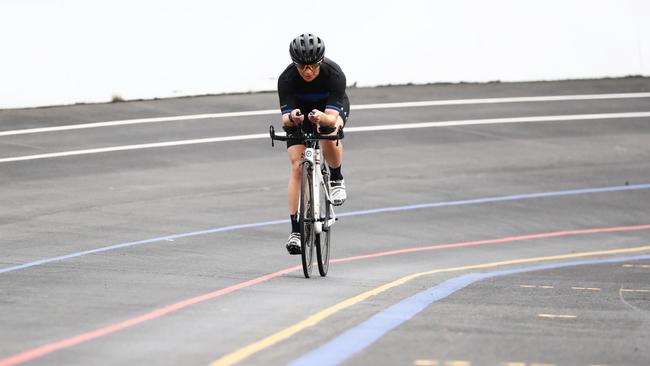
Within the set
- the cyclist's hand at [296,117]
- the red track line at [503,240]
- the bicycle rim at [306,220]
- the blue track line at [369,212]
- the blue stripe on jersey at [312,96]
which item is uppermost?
the blue stripe on jersey at [312,96]

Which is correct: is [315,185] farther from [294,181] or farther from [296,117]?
[296,117]

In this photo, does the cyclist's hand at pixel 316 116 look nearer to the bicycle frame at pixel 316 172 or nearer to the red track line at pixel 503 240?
the bicycle frame at pixel 316 172

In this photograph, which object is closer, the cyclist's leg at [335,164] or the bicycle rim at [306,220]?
the bicycle rim at [306,220]

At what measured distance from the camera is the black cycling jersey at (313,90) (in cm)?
1041

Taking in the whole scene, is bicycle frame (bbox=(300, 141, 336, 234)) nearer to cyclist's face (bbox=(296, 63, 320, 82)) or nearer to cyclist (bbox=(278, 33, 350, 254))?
cyclist (bbox=(278, 33, 350, 254))

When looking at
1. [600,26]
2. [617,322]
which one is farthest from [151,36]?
[617,322]

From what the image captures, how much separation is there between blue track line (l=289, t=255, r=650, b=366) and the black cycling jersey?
66.9 inches

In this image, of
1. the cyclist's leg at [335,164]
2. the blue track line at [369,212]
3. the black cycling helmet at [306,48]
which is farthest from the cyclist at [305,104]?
the blue track line at [369,212]

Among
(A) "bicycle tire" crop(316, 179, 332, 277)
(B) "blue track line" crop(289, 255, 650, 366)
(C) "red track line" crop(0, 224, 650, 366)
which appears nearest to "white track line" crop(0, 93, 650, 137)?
(C) "red track line" crop(0, 224, 650, 366)

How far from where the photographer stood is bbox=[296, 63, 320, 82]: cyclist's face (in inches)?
404

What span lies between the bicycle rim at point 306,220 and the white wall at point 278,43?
446 inches

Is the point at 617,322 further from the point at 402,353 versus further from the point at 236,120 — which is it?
the point at 236,120

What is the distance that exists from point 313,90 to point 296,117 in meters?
0.38

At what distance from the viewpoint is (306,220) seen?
10.3 meters
